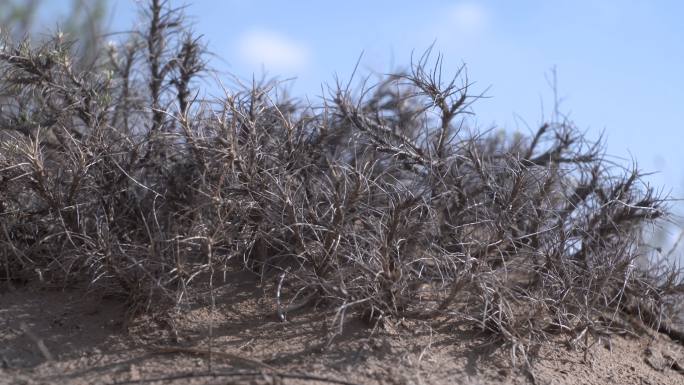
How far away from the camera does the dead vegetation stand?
400 cm

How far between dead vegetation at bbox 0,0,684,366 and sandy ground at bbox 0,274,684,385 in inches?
4.2

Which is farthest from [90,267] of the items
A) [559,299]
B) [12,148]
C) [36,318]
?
[559,299]

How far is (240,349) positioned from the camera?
12.6 ft

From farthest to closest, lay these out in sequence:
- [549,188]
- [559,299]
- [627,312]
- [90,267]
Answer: [627,312], [549,188], [559,299], [90,267]

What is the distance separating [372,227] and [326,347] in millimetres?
673

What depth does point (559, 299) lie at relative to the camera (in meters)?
4.36

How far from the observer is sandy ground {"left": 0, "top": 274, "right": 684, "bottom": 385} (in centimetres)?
365

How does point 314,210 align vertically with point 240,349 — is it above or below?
above

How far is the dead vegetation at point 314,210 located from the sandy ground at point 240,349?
107 millimetres

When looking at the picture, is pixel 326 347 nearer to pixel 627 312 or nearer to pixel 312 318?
pixel 312 318

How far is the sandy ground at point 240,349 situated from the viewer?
144 inches

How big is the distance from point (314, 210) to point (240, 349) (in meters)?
0.83

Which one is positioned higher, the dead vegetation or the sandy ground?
the dead vegetation

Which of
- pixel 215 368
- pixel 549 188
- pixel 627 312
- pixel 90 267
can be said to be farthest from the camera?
pixel 627 312
